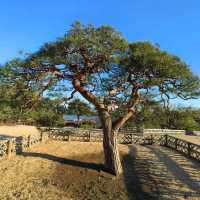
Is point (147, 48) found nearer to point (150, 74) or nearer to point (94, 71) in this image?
point (150, 74)

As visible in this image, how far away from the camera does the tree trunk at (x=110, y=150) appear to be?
16828 millimetres

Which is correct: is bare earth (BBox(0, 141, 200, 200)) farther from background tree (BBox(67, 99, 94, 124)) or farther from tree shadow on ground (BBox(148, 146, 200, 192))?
background tree (BBox(67, 99, 94, 124))

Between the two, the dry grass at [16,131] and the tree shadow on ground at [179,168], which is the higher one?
the dry grass at [16,131]

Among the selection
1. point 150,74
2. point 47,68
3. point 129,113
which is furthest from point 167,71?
point 47,68

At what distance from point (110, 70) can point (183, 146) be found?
37.0ft

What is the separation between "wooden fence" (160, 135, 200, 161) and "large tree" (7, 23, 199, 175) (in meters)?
6.01

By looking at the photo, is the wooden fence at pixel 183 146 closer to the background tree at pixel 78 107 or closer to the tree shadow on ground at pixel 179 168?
the tree shadow on ground at pixel 179 168

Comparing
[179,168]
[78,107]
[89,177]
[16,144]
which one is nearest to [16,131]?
[16,144]

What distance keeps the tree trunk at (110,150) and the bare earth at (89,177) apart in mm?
576

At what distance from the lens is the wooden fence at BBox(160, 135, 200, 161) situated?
22.0m

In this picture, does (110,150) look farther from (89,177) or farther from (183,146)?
(183,146)

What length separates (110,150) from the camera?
17172 mm

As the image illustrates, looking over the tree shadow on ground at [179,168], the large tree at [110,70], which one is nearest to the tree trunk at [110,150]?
the large tree at [110,70]

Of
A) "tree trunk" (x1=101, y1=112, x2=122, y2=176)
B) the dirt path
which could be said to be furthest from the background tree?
the dirt path
